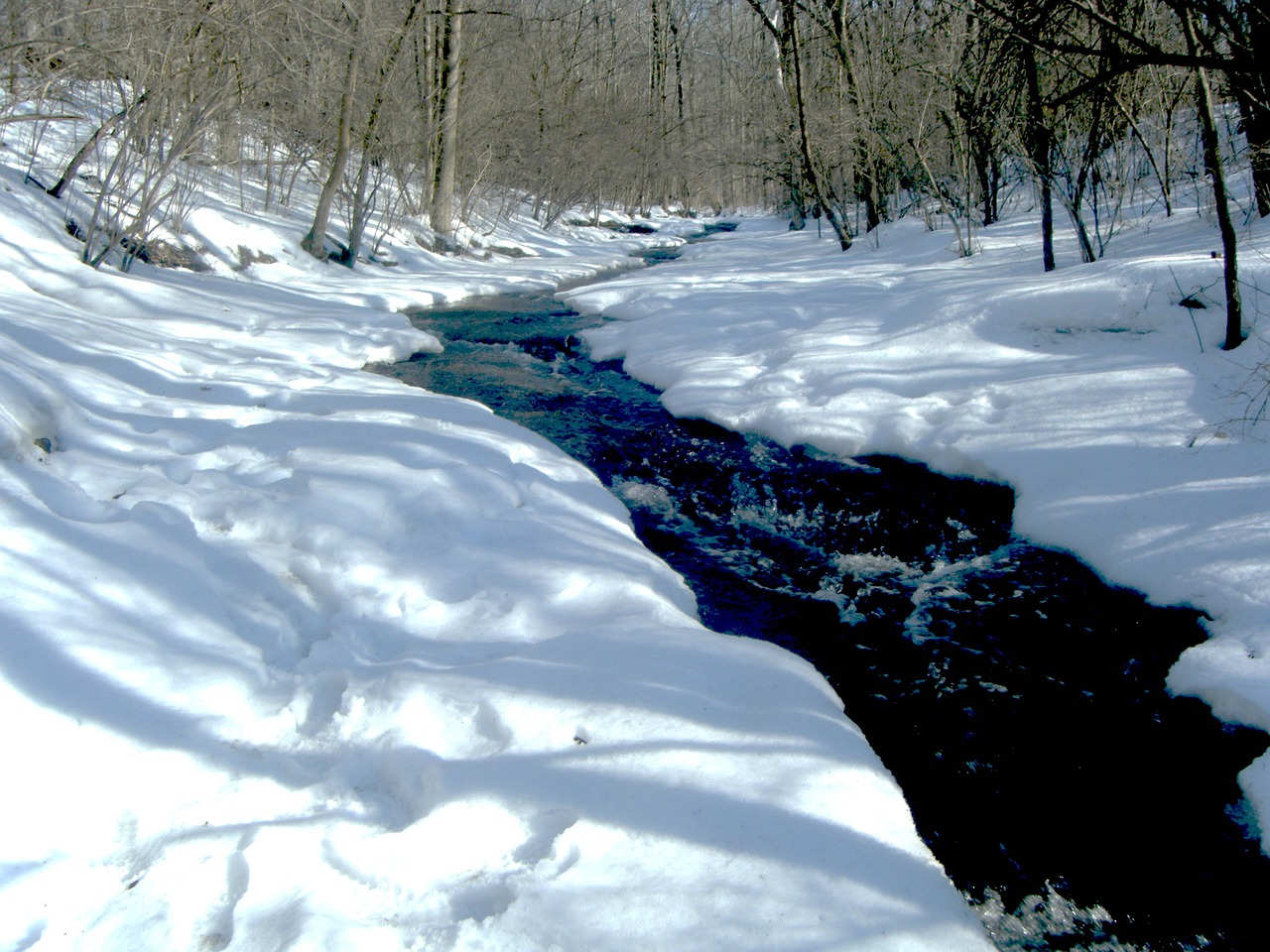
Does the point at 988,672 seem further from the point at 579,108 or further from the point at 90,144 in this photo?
the point at 579,108

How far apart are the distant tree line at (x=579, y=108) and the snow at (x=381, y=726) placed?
130 inches

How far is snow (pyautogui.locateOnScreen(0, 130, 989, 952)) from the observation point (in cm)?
162

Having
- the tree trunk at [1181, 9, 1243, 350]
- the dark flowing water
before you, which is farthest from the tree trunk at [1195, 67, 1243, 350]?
the dark flowing water

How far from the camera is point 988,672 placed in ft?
9.46

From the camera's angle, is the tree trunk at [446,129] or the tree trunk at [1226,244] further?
the tree trunk at [446,129]

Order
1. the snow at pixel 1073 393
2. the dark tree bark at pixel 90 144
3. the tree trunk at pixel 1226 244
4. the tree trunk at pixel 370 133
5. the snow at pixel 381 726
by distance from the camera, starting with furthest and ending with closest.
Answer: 1. the tree trunk at pixel 370 133
2. the dark tree bark at pixel 90 144
3. the tree trunk at pixel 1226 244
4. the snow at pixel 1073 393
5. the snow at pixel 381 726

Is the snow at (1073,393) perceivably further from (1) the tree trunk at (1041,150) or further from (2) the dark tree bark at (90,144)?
(2) the dark tree bark at (90,144)

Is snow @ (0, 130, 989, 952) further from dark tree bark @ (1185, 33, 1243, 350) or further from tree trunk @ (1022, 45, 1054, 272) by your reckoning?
tree trunk @ (1022, 45, 1054, 272)

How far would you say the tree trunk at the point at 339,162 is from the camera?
9.17 meters

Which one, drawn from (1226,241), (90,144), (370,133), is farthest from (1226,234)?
(370,133)

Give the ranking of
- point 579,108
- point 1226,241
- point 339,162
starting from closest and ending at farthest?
point 1226,241, point 339,162, point 579,108

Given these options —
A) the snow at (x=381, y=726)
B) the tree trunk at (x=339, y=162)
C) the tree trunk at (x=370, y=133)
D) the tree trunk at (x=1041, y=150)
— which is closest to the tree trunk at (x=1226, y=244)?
the tree trunk at (x=1041, y=150)

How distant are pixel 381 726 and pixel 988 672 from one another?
2.15 meters

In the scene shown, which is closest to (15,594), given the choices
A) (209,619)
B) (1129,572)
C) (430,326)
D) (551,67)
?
(209,619)
